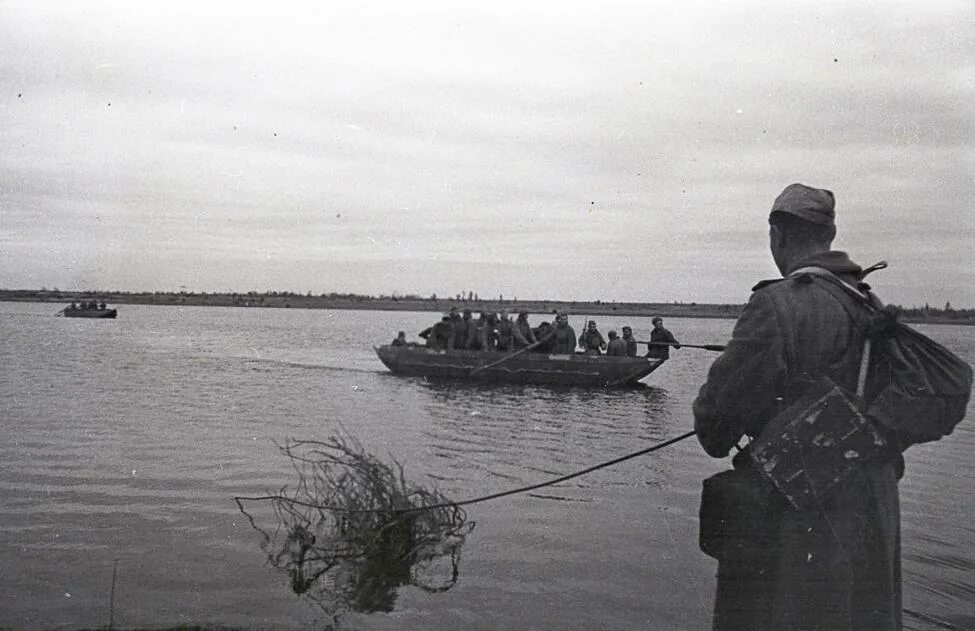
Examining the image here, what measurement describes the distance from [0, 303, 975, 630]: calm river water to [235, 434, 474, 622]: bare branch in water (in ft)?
0.72

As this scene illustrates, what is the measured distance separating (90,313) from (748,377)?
88000 millimetres

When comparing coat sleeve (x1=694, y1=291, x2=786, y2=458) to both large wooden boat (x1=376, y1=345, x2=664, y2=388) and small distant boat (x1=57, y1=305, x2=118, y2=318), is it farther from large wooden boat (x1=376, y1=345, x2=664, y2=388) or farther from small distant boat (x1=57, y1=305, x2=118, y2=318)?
small distant boat (x1=57, y1=305, x2=118, y2=318)

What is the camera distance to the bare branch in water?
7469mm

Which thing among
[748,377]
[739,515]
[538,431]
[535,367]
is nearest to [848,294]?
[748,377]

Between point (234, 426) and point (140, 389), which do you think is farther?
point (140, 389)

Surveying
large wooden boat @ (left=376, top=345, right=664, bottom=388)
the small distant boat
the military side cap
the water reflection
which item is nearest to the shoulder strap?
the military side cap

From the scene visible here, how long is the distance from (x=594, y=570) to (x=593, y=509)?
2558 mm

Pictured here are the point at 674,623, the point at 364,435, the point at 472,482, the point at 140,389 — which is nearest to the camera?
the point at 674,623

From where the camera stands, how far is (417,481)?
476 inches

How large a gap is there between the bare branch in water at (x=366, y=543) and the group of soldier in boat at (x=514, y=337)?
55.5ft

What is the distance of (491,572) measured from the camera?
8.09m

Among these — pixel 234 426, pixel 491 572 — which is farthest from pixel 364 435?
pixel 491 572

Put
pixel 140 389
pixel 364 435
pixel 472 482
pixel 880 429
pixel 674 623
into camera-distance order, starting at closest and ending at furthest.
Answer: pixel 880 429, pixel 674 623, pixel 472 482, pixel 364 435, pixel 140 389

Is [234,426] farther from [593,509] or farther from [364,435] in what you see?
[593,509]
